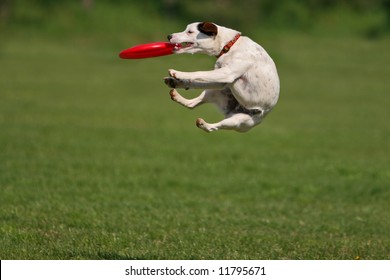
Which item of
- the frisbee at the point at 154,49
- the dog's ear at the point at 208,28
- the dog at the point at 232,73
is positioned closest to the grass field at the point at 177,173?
the dog at the point at 232,73

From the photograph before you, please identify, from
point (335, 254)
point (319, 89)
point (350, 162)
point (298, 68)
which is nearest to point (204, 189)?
point (350, 162)

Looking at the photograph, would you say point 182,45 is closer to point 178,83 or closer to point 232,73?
point 178,83

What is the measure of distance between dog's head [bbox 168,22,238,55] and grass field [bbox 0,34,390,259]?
A: 7.24 feet

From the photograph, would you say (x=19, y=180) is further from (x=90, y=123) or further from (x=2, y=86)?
(x=2, y=86)

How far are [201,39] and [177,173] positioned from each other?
8293mm

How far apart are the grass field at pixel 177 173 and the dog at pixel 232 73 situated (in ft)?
5.08

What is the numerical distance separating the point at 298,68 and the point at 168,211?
87.1 ft

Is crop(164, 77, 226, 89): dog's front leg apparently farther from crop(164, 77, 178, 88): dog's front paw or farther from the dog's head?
the dog's head

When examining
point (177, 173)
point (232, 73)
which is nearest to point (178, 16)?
point (177, 173)

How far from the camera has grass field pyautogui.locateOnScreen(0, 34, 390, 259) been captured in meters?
10.5

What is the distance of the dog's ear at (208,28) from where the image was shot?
897cm

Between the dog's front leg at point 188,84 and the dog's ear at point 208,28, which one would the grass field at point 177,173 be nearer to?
the dog's front leg at point 188,84

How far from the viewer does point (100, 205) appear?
13.3 meters

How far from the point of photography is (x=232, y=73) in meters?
8.88
